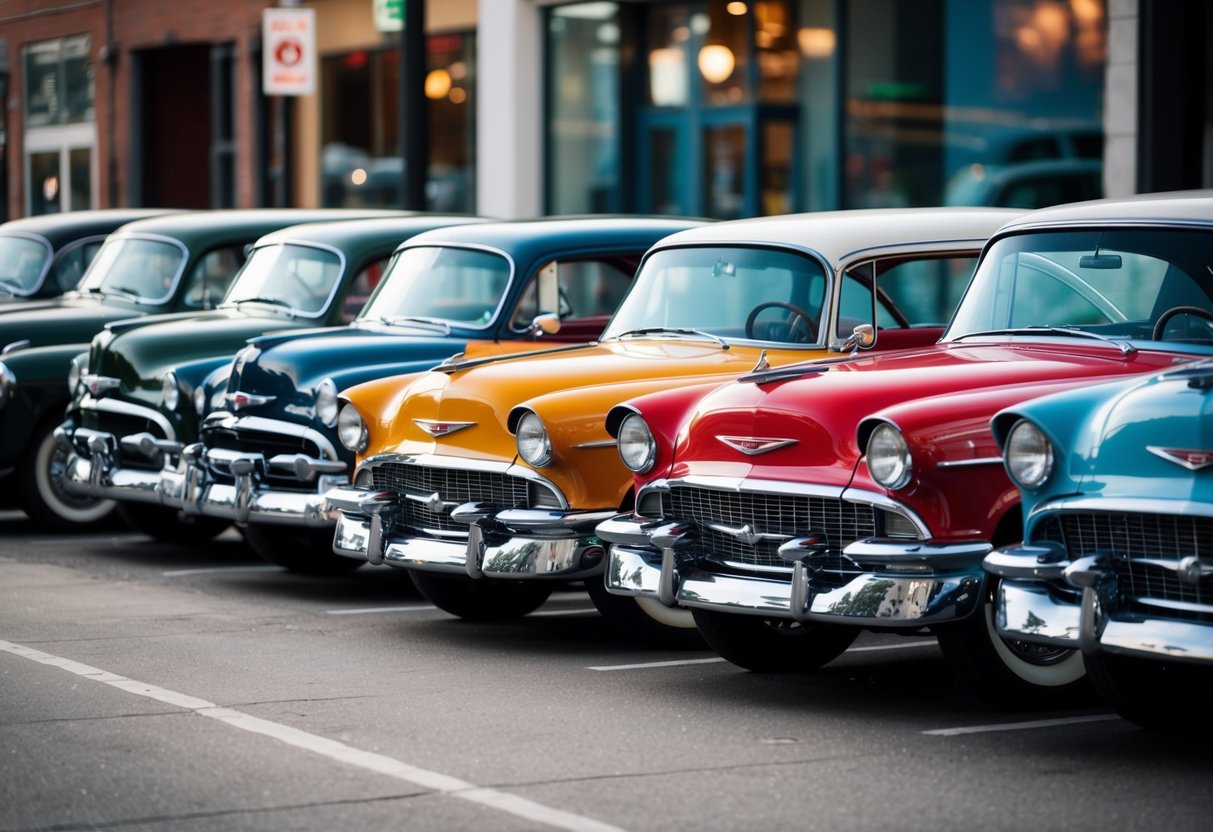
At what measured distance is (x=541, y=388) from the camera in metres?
8.59

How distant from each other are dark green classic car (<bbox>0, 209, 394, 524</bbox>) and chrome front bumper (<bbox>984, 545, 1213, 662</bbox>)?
7438 mm

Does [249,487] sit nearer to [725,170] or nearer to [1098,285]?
[1098,285]

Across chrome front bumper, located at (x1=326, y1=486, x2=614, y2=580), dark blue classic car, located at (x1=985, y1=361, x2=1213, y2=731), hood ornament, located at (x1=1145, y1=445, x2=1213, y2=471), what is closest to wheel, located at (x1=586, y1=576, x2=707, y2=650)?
chrome front bumper, located at (x1=326, y1=486, x2=614, y2=580)

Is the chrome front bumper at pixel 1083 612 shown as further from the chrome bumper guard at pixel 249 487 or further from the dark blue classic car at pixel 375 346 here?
the chrome bumper guard at pixel 249 487

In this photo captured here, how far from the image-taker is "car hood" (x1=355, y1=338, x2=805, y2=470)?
8328 mm

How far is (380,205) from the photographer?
26.5m

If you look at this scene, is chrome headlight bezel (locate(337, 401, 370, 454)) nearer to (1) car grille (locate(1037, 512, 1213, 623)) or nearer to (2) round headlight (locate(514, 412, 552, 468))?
(2) round headlight (locate(514, 412, 552, 468))

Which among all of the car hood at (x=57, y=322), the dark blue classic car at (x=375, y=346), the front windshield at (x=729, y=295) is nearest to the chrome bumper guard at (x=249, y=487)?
the dark blue classic car at (x=375, y=346)

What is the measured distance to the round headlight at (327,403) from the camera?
995cm

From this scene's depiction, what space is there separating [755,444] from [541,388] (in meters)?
1.64

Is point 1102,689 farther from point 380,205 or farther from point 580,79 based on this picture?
point 380,205

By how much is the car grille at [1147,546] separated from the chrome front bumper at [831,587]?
0.49 meters

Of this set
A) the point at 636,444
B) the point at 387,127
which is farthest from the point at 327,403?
the point at 387,127

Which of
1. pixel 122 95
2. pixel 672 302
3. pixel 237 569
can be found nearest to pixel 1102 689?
pixel 672 302
